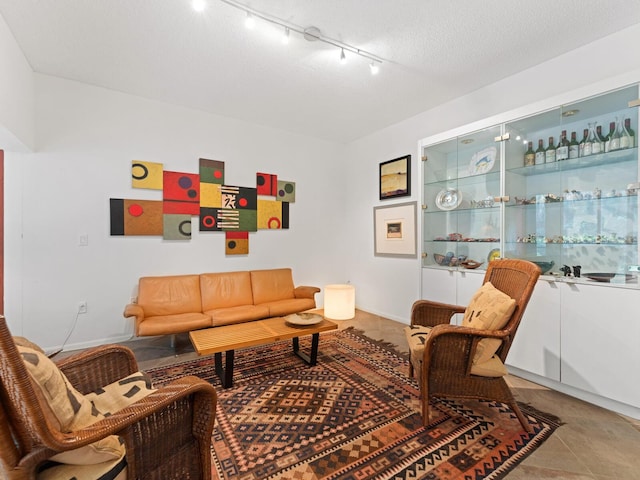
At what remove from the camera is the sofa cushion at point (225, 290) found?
3680 mm

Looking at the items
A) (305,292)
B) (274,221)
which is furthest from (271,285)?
(274,221)

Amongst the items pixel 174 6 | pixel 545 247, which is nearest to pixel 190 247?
pixel 174 6

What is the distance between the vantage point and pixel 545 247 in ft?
8.48

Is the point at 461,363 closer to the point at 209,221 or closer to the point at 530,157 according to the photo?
the point at 530,157

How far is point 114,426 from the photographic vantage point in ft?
3.34

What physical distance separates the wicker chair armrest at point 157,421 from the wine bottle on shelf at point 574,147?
3.06 meters

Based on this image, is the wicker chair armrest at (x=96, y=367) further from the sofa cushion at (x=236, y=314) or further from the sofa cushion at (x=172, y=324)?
the sofa cushion at (x=236, y=314)

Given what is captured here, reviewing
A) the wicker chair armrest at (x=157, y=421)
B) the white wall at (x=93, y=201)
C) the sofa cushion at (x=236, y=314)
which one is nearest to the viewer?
the wicker chair armrest at (x=157, y=421)

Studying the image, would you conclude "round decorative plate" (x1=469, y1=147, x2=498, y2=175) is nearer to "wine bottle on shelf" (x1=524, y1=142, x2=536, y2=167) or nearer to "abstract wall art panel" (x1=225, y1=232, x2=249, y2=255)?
"wine bottle on shelf" (x1=524, y1=142, x2=536, y2=167)

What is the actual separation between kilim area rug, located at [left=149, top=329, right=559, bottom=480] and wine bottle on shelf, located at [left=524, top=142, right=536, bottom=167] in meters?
2.01

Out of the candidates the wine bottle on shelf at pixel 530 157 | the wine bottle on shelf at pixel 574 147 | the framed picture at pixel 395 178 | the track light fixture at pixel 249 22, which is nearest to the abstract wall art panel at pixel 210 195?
the track light fixture at pixel 249 22

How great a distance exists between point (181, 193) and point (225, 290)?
1327 mm

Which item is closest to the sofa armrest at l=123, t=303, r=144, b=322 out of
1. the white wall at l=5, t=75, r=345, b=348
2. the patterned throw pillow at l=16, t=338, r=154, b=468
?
the white wall at l=5, t=75, r=345, b=348

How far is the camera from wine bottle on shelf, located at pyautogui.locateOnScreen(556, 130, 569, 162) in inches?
97.2
